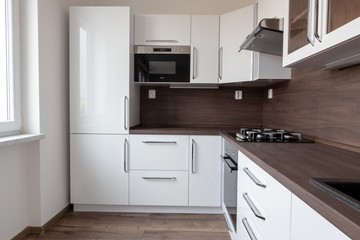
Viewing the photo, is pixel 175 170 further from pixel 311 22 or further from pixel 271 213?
pixel 311 22

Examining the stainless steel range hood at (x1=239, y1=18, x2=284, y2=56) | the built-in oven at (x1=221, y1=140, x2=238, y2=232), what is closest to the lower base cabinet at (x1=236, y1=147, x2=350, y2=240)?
the built-in oven at (x1=221, y1=140, x2=238, y2=232)

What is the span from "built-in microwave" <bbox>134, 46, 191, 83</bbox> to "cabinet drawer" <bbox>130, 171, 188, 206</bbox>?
94 centimetres

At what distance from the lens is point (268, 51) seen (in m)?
2.12

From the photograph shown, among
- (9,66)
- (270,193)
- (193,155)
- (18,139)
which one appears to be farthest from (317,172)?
(9,66)

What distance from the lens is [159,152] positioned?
8.13ft

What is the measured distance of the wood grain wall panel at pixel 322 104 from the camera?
1406 mm

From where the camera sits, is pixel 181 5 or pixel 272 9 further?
pixel 181 5

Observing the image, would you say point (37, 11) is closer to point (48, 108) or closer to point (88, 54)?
point (88, 54)

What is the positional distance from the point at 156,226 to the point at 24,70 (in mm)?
1725

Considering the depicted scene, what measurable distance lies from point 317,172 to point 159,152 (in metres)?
1.73

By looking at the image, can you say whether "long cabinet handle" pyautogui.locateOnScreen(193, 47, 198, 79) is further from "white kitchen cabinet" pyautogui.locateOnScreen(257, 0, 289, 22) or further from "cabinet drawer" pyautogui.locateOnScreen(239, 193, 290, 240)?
"cabinet drawer" pyautogui.locateOnScreen(239, 193, 290, 240)

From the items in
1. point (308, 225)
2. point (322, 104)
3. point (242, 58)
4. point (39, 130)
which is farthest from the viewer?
Result: point (242, 58)

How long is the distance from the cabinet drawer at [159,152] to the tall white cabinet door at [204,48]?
674mm

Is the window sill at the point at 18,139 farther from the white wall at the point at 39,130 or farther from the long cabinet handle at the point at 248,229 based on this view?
the long cabinet handle at the point at 248,229
